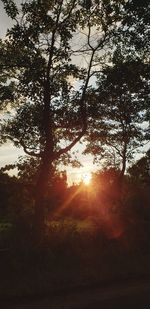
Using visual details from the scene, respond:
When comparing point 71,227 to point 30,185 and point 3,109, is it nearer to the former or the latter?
point 30,185

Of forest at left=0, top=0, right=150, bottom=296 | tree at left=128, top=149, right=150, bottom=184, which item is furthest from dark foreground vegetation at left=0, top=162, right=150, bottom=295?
tree at left=128, top=149, right=150, bottom=184

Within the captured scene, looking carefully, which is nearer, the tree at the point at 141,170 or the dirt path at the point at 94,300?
the dirt path at the point at 94,300

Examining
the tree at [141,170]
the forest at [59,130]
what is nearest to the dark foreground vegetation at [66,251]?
the forest at [59,130]

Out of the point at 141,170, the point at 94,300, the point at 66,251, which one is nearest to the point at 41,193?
the point at 66,251

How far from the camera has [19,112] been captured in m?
23.7

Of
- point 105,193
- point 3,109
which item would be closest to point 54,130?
point 3,109

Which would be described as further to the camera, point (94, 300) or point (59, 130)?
point (59, 130)

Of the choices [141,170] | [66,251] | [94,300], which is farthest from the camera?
[141,170]

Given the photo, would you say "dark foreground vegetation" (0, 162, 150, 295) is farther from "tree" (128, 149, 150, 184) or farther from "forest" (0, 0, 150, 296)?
"tree" (128, 149, 150, 184)

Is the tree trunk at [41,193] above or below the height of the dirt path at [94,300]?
above

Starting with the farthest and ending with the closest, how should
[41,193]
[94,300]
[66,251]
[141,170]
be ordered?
[141,170], [41,193], [66,251], [94,300]

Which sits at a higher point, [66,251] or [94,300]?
[66,251]

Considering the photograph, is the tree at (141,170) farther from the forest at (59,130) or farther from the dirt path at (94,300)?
the dirt path at (94,300)

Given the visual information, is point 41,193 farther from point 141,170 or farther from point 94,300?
point 141,170
